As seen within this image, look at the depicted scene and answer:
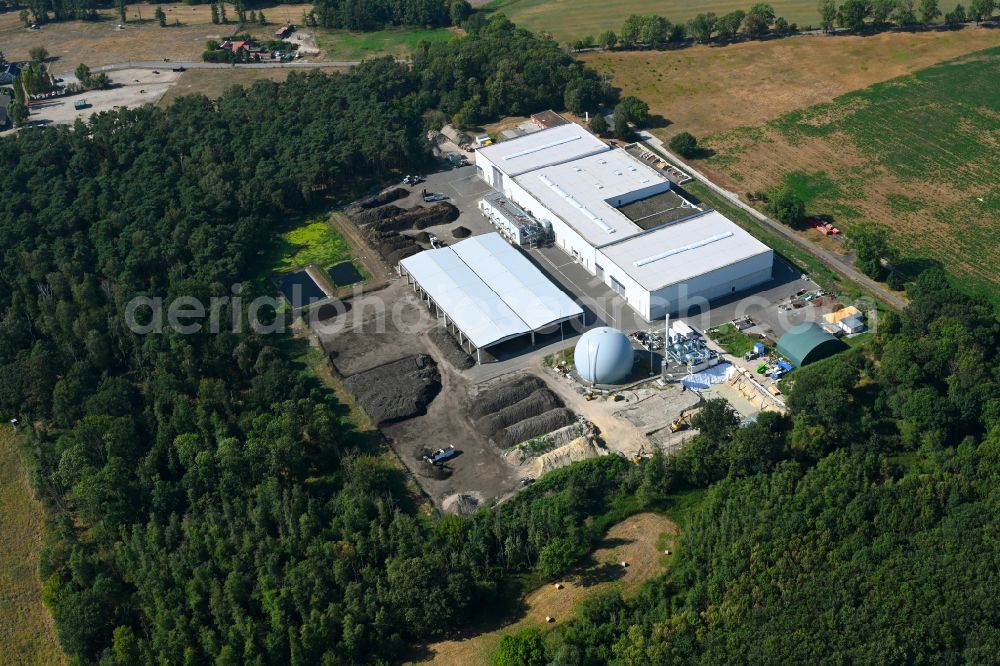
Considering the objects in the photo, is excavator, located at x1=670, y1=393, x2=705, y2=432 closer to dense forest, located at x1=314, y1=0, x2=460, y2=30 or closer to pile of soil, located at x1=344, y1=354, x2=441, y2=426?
pile of soil, located at x1=344, y1=354, x2=441, y2=426

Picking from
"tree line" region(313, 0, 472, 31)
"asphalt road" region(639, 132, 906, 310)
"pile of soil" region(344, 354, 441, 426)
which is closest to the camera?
"pile of soil" region(344, 354, 441, 426)

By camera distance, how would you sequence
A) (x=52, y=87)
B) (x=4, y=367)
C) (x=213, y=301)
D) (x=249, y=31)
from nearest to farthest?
(x=4, y=367) < (x=213, y=301) < (x=52, y=87) < (x=249, y=31)

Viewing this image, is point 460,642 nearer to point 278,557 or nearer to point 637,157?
point 278,557

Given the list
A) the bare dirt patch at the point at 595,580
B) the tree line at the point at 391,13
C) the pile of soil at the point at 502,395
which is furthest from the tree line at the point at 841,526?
the tree line at the point at 391,13

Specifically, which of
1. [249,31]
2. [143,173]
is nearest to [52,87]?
[249,31]

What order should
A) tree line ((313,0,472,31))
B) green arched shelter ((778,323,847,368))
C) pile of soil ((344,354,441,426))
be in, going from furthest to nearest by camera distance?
tree line ((313,0,472,31)), green arched shelter ((778,323,847,368)), pile of soil ((344,354,441,426))

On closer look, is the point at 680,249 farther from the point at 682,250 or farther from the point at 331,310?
the point at 331,310

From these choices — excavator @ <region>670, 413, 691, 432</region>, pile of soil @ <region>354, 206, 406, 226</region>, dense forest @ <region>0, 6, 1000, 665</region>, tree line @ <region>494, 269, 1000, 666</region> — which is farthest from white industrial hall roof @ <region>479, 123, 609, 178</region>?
tree line @ <region>494, 269, 1000, 666</region>
